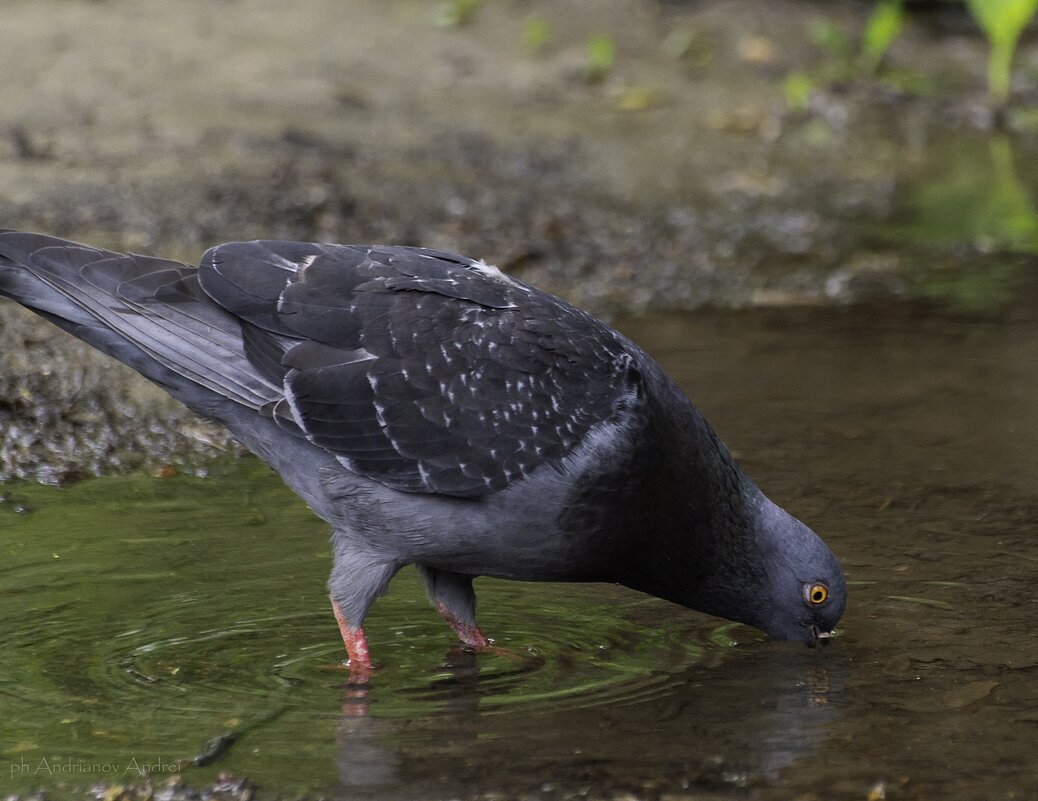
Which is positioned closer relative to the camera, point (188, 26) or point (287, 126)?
point (287, 126)

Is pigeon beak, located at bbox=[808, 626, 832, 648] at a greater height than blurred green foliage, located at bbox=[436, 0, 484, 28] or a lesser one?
lesser

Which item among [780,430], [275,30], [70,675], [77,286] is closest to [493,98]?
[275,30]

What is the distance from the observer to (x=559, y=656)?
5.23 m

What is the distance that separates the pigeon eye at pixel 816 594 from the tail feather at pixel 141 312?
198cm

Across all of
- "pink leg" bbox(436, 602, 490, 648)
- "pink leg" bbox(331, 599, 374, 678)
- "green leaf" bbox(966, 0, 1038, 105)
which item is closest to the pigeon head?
"pink leg" bbox(436, 602, 490, 648)

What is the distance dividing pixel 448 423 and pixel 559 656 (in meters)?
0.89

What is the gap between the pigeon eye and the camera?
531cm

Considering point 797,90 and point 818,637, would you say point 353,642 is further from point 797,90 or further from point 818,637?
point 797,90

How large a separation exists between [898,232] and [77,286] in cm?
651

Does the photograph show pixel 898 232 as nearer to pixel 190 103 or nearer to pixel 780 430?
pixel 780 430

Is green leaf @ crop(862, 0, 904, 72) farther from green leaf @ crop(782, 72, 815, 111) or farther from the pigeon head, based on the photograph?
the pigeon head

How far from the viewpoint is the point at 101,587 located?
562cm

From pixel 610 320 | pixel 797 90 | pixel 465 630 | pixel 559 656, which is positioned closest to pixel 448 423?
pixel 465 630

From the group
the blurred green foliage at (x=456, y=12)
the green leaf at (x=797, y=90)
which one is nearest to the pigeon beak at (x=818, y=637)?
the green leaf at (x=797, y=90)
